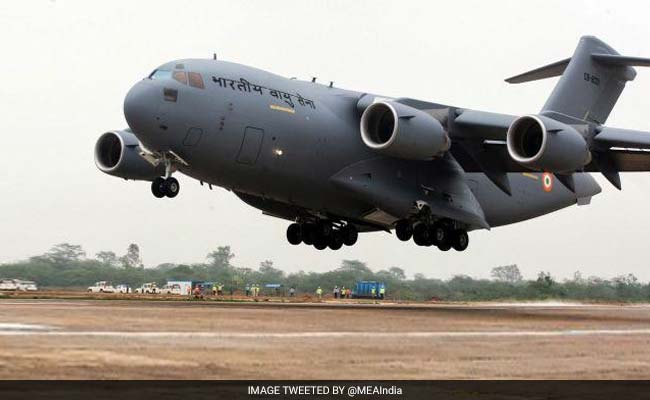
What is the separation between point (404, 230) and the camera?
25656 millimetres

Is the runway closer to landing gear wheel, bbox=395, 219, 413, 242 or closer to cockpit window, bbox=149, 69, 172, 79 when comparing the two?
cockpit window, bbox=149, 69, 172, 79

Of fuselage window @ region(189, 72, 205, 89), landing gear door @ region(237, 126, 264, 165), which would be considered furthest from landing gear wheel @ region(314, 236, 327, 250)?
fuselage window @ region(189, 72, 205, 89)

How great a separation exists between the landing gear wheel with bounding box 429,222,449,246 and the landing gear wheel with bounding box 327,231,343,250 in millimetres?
3635

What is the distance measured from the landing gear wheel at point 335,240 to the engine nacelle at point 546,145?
752 centimetres

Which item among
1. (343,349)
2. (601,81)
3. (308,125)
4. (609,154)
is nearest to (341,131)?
(308,125)

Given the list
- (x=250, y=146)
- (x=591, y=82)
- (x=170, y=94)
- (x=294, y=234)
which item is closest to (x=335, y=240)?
(x=294, y=234)

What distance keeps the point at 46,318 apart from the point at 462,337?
649 cm

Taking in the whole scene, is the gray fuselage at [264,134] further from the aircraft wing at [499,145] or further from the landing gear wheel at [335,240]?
the landing gear wheel at [335,240]

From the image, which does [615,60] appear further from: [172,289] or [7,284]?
[7,284]

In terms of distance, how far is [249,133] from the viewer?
863 inches

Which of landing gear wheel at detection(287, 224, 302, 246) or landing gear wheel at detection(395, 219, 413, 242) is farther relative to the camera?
landing gear wheel at detection(287, 224, 302, 246)

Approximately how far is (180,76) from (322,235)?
→ 28.3ft

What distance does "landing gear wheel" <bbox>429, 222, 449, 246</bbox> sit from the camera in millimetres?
25719

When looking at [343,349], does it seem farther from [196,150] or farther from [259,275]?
[259,275]
